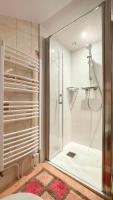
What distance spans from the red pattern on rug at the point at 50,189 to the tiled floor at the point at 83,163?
0.75ft

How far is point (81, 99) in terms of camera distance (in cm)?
256

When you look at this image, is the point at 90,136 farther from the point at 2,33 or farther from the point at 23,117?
the point at 2,33

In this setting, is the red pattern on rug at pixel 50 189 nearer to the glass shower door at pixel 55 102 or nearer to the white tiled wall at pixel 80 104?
the glass shower door at pixel 55 102

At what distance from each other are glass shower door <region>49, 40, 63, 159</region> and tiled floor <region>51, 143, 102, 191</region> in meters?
0.19

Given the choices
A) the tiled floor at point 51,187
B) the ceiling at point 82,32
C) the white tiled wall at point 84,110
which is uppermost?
the ceiling at point 82,32

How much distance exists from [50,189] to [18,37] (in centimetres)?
173

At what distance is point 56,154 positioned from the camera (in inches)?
83.1

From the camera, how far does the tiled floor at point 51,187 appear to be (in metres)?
1.25

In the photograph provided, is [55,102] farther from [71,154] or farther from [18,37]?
[18,37]

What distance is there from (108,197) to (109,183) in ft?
0.40

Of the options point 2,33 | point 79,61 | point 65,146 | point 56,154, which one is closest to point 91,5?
point 2,33

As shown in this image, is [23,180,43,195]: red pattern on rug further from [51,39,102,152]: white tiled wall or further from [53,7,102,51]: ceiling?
[53,7,102,51]: ceiling

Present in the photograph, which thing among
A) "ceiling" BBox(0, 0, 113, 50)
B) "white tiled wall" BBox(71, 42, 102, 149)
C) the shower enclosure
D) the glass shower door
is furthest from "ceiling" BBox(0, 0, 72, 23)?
"white tiled wall" BBox(71, 42, 102, 149)

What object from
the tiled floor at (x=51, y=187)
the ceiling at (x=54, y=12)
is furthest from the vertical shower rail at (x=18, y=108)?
the ceiling at (x=54, y=12)
